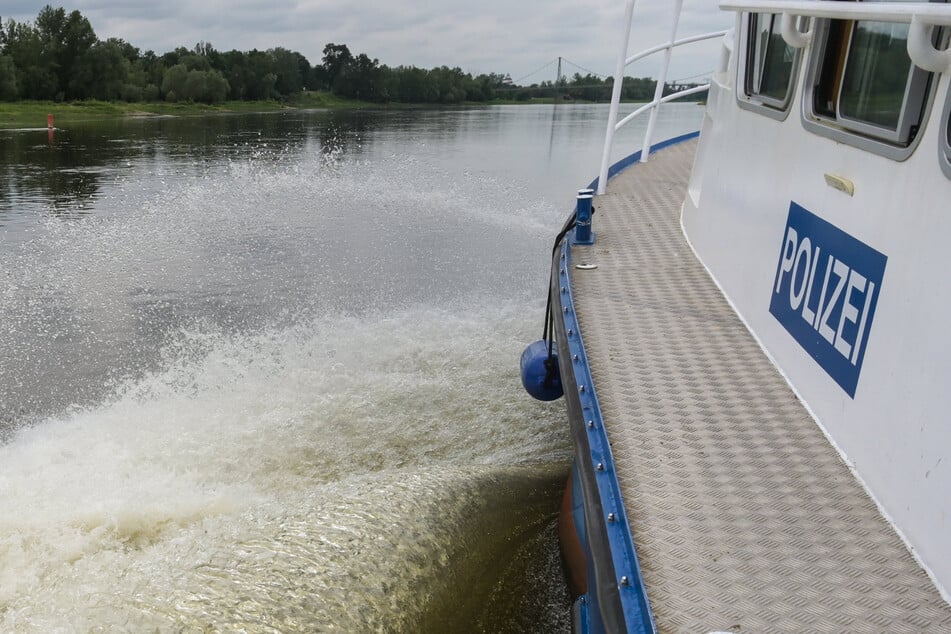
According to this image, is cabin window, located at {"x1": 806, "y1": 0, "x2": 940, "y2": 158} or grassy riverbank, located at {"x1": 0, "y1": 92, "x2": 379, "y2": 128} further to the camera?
grassy riverbank, located at {"x1": 0, "y1": 92, "x2": 379, "y2": 128}

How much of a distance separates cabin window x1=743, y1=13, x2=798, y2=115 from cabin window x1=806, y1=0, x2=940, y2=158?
0.35 m

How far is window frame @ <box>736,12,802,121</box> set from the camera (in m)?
3.49

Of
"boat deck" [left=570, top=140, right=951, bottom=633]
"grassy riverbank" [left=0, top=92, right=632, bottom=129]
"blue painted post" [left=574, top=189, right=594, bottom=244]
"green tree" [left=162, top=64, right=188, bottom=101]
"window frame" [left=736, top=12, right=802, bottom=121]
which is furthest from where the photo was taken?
"green tree" [left=162, top=64, right=188, bottom=101]

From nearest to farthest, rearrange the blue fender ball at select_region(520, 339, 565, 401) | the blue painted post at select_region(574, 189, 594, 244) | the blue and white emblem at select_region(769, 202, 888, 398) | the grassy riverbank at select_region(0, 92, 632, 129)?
the blue and white emblem at select_region(769, 202, 888, 398) → the blue fender ball at select_region(520, 339, 565, 401) → the blue painted post at select_region(574, 189, 594, 244) → the grassy riverbank at select_region(0, 92, 632, 129)

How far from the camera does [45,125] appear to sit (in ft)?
134

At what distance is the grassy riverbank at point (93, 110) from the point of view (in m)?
44.7

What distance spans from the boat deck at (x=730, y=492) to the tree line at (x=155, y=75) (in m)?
39.9

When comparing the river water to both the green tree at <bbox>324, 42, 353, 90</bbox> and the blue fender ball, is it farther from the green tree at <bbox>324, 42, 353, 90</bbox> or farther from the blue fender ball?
the green tree at <bbox>324, 42, 353, 90</bbox>

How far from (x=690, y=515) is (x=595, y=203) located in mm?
4605

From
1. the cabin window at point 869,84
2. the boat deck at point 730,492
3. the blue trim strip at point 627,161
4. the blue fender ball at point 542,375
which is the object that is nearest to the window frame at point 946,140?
the cabin window at point 869,84

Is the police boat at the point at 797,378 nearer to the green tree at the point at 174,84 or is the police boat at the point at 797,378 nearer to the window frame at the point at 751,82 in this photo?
the window frame at the point at 751,82

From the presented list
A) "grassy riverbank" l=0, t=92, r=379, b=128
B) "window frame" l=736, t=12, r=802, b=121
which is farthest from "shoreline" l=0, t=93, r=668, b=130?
"window frame" l=736, t=12, r=802, b=121

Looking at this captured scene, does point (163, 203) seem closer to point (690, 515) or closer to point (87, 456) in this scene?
point (87, 456)

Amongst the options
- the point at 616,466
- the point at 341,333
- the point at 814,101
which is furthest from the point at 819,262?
the point at 341,333
